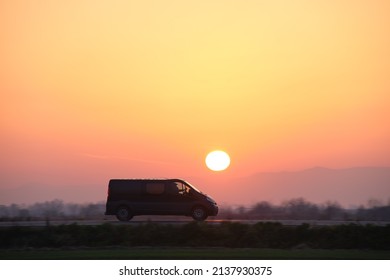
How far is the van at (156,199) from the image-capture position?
1420 inches

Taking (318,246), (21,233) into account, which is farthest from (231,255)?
(21,233)

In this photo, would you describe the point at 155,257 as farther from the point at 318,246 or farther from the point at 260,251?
the point at 318,246

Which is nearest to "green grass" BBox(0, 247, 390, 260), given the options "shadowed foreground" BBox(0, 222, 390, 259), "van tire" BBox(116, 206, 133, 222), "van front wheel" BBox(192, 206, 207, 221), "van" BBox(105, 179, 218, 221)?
"shadowed foreground" BBox(0, 222, 390, 259)

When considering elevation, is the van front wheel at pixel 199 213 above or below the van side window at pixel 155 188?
below

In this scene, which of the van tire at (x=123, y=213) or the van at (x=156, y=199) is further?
the van tire at (x=123, y=213)

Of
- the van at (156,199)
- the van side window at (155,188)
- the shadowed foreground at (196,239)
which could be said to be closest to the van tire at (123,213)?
the van at (156,199)

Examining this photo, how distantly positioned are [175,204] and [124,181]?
2615 millimetres

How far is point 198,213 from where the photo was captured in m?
36.1

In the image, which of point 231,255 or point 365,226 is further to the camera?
point 365,226

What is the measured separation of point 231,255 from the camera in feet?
94.3

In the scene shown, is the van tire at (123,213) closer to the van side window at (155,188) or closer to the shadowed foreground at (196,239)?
the van side window at (155,188)

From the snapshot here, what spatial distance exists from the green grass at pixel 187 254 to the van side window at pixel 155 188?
6.09 m
